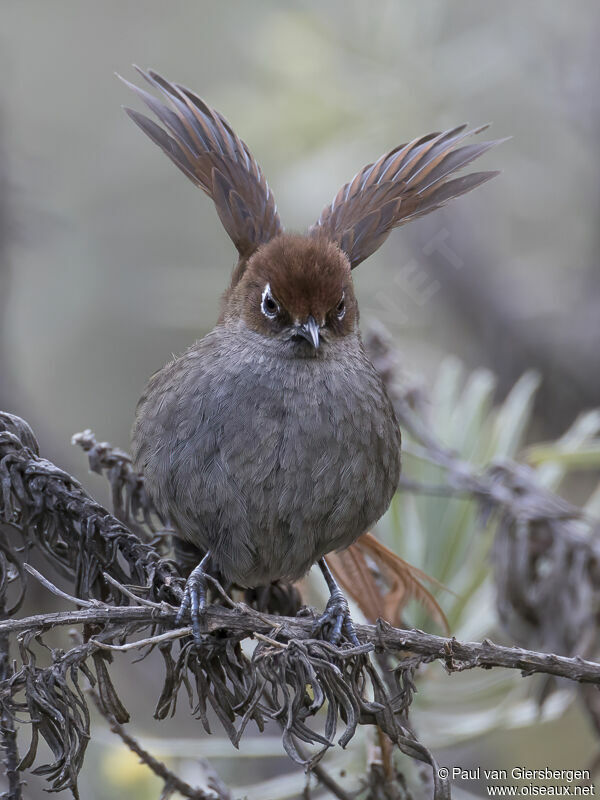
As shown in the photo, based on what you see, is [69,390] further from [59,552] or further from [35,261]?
[59,552]

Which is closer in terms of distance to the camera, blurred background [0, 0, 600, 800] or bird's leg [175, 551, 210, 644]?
bird's leg [175, 551, 210, 644]

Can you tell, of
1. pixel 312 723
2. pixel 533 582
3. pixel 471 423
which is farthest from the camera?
pixel 312 723

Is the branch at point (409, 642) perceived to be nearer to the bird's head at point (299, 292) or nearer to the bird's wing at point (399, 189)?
the bird's head at point (299, 292)

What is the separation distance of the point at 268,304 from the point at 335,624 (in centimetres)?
97

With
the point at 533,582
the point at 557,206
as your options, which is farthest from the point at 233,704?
the point at 557,206

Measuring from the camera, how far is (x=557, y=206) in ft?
20.6

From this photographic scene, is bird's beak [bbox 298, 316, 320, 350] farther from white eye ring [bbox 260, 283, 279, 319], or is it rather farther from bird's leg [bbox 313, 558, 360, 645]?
bird's leg [bbox 313, 558, 360, 645]

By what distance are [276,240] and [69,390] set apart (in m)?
3.55

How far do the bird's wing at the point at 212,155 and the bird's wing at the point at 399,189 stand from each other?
0.24 meters

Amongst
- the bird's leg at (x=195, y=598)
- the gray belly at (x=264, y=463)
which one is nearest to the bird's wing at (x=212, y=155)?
the gray belly at (x=264, y=463)

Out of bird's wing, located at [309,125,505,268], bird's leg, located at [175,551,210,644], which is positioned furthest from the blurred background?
bird's leg, located at [175,551,210,644]

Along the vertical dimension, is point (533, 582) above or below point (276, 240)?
below

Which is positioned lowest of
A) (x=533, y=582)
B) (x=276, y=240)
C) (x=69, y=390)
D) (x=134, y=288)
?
(x=533, y=582)

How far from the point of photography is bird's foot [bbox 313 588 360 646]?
2438 millimetres
